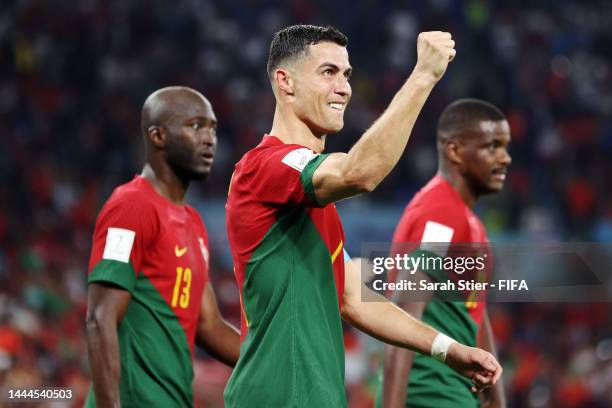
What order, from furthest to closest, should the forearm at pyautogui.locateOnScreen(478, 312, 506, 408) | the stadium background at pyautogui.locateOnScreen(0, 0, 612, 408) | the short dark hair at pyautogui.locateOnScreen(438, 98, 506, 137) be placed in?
the stadium background at pyautogui.locateOnScreen(0, 0, 612, 408) < the short dark hair at pyautogui.locateOnScreen(438, 98, 506, 137) < the forearm at pyautogui.locateOnScreen(478, 312, 506, 408)

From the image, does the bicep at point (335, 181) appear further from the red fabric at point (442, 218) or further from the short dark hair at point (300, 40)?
the red fabric at point (442, 218)

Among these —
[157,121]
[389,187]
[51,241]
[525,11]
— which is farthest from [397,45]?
[157,121]

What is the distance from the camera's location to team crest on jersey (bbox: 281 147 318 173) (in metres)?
3.61

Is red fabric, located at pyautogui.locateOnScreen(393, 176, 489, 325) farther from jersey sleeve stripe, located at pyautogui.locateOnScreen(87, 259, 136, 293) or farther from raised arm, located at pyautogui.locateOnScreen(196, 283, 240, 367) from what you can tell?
jersey sleeve stripe, located at pyautogui.locateOnScreen(87, 259, 136, 293)

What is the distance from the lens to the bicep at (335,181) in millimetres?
3416

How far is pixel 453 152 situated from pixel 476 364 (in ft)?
8.61

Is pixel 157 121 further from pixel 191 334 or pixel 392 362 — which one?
pixel 392 362

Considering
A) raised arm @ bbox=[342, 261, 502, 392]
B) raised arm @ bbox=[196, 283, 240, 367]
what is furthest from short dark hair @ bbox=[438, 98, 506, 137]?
raised arm @ bbox=[342, 261, 502, 392]

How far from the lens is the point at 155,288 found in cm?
509

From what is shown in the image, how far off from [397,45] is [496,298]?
12461mm

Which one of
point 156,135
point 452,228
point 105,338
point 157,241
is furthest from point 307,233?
point 156,135

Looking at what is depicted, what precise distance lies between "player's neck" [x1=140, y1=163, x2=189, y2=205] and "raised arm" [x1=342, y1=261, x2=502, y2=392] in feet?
4.92

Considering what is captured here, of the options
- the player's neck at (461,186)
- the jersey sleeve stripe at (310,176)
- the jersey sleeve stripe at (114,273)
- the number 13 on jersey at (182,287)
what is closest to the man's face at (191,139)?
the number 13 on jersey at (182,287)

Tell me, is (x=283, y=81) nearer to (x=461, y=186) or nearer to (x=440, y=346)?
(x=440, y=346)
